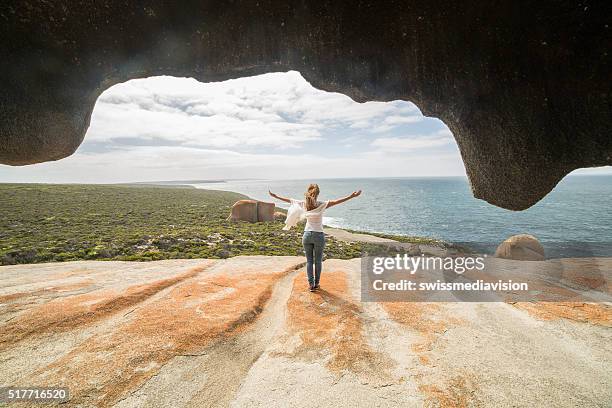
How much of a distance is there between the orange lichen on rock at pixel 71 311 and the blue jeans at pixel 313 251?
11.4 ft

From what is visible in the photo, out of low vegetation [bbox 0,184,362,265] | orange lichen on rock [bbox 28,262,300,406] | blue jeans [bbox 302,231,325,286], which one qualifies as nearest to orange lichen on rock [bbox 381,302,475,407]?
blue jeans [bbox 302,231,325,286]

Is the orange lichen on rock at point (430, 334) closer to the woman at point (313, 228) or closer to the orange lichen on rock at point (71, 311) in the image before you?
the woman at point (313, 228)

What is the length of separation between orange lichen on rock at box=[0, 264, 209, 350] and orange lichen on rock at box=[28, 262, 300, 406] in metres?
0.52

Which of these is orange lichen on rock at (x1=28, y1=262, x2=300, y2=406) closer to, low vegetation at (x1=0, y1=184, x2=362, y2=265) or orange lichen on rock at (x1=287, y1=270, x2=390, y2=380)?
orange lichen on rock at (x1=287, y1=270, x2=390, y2=380)

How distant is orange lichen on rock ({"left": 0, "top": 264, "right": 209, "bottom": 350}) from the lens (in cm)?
460

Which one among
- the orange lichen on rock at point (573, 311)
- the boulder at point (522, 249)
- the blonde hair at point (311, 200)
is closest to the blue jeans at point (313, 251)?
the blonde hair at point (311, 200)

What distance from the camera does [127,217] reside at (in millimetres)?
37031

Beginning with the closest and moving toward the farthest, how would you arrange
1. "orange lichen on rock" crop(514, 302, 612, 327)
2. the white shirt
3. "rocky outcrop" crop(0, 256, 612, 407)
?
1. "rocky outcrop" crop(0, 256, 612, 407)
2. "orange lichen on rock" crop(514, 302, 612, 327)
3. the white shirt

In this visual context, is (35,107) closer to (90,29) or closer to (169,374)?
(90,29)

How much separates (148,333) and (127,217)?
1517 inches

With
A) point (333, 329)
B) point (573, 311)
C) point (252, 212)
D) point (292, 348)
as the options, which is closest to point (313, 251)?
point (333, 329)

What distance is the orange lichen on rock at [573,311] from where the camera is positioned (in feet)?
16.7

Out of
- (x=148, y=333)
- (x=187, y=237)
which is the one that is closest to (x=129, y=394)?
(x=148, y=333)

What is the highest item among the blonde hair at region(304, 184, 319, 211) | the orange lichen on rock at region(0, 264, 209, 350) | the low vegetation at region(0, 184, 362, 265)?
the blonde hair at region(304, 184, 319, 211)
